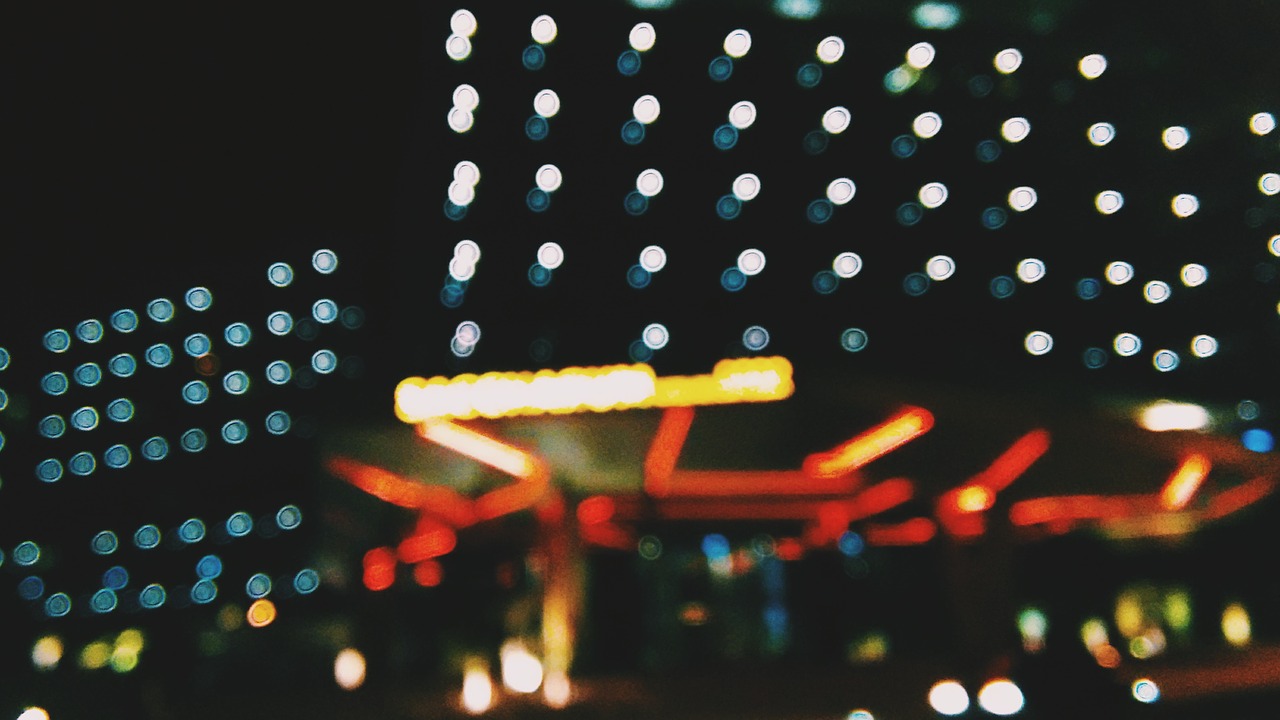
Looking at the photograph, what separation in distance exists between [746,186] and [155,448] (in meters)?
13.2

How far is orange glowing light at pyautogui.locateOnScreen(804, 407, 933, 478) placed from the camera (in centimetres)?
841

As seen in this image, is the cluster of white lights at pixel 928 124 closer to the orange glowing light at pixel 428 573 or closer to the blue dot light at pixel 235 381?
the orange glowing light at pixel 428 573

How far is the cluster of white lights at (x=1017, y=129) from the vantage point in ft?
34.6

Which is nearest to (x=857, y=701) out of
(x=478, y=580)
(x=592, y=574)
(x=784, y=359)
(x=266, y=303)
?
(x=784, y=359)

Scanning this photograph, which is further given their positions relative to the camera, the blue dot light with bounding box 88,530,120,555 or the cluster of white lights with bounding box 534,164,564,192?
the blue dot light with bounding box 88,530,120,555

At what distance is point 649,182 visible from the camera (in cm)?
1207

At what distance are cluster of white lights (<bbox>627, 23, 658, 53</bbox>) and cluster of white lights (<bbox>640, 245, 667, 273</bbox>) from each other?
2.54 meters

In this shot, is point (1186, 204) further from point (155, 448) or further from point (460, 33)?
point (155, 448)

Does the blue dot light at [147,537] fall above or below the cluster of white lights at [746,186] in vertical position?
below

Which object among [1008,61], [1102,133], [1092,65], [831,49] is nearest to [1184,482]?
[1102,133]

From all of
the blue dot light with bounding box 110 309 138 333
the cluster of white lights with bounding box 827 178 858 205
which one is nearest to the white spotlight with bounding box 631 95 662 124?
the cluster of white lights with bounding box 827 178 858 205

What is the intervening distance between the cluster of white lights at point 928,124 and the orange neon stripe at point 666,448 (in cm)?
492

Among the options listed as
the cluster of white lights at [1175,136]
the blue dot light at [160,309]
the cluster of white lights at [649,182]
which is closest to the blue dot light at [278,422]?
the blue dot light at [160,309]

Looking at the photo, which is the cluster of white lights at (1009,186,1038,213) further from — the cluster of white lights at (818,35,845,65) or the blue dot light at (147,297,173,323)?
the blue dot light at (147,297,173,323)
